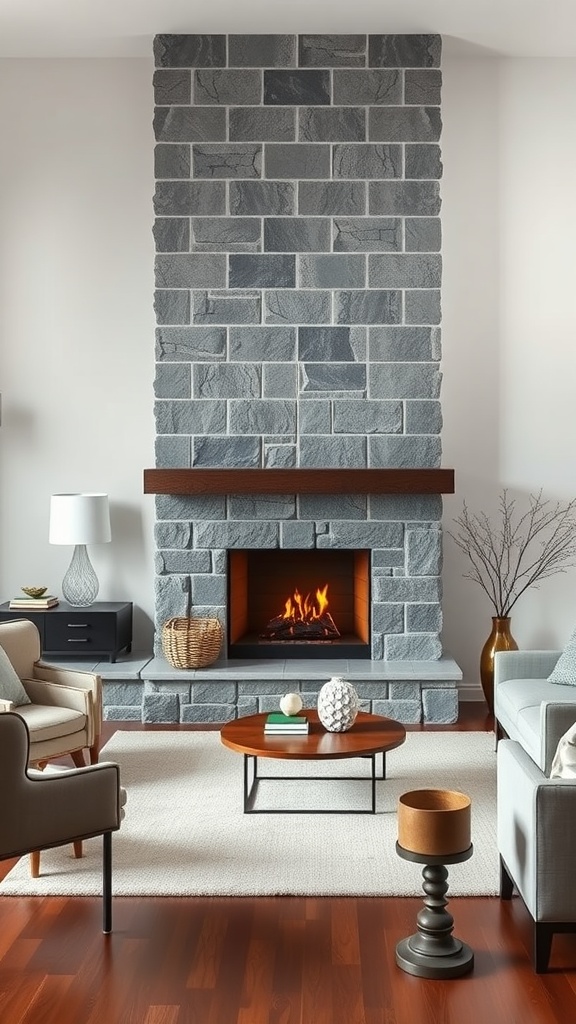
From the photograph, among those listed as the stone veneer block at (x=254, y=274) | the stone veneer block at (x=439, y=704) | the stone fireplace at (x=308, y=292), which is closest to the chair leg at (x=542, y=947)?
the stone veneer block at (x=439, y=704)

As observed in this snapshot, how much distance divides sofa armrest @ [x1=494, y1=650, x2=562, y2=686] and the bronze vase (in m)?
1.05

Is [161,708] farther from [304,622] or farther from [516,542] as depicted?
[516,542]

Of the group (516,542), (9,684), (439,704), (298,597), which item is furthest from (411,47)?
(9,684)

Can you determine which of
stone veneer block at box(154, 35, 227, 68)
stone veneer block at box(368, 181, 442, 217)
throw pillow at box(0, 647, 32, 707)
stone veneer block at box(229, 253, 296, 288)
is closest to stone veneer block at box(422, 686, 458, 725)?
throw pillow at box(0, 647, 32, 707)

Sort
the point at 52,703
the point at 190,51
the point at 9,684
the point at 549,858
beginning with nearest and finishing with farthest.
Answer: the point at 549,858 < the point at 9,684 < the point at 52,703 < the point at 190,51

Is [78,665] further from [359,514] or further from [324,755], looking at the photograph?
[324,755]

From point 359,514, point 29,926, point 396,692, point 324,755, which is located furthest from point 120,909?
point 359,514

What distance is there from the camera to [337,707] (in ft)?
14.1

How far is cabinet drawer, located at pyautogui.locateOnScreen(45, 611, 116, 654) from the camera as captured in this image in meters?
5.96

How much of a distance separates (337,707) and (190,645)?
1676mm

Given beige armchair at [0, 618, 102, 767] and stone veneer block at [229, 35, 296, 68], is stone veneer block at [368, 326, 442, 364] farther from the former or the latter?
beige armchair at [0, 618, 102, 767]

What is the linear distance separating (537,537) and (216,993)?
4083 millimetres

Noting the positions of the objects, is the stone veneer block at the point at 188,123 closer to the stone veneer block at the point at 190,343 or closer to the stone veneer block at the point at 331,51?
the stone veneer block at the point at 331,51

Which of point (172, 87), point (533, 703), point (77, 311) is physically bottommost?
point (533, 703)
